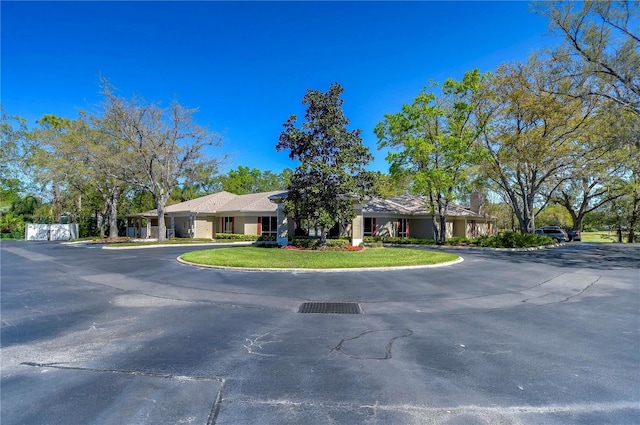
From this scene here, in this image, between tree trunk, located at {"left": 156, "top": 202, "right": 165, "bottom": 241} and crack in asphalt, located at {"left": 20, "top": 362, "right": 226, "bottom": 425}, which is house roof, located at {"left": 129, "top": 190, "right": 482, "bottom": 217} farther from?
crack in asphalt, located at {"left": 20, "top": 362, "right": 226, "bottom": 425}

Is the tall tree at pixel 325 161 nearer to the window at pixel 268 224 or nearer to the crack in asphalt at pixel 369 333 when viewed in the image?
the window at pixel 268 224

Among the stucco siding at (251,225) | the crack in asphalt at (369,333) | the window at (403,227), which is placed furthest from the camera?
the window at (403,227)

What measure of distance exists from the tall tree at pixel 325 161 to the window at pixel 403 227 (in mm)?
13080

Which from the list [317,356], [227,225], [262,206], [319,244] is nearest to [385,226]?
[262,206]

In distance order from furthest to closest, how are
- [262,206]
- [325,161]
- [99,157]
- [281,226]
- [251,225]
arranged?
[262,206] < [251,225] < [99,157] < [281,226] < [325,161]

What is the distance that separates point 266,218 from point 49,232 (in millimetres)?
27395

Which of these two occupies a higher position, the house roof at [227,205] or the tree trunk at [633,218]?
the house roof at [227,205]

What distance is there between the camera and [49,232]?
38969 mm

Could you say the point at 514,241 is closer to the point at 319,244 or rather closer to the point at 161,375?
the point at 319,244

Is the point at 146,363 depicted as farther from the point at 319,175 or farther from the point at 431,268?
the point at 319,175

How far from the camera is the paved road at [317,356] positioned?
10.5ft

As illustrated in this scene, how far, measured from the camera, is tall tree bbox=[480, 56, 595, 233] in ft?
73.4

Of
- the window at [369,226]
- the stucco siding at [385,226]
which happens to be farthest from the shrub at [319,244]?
the stucco siding at [385,226]

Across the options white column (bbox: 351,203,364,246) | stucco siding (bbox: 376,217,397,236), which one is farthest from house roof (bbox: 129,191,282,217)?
white column (bbox: 351,203,364,246)
